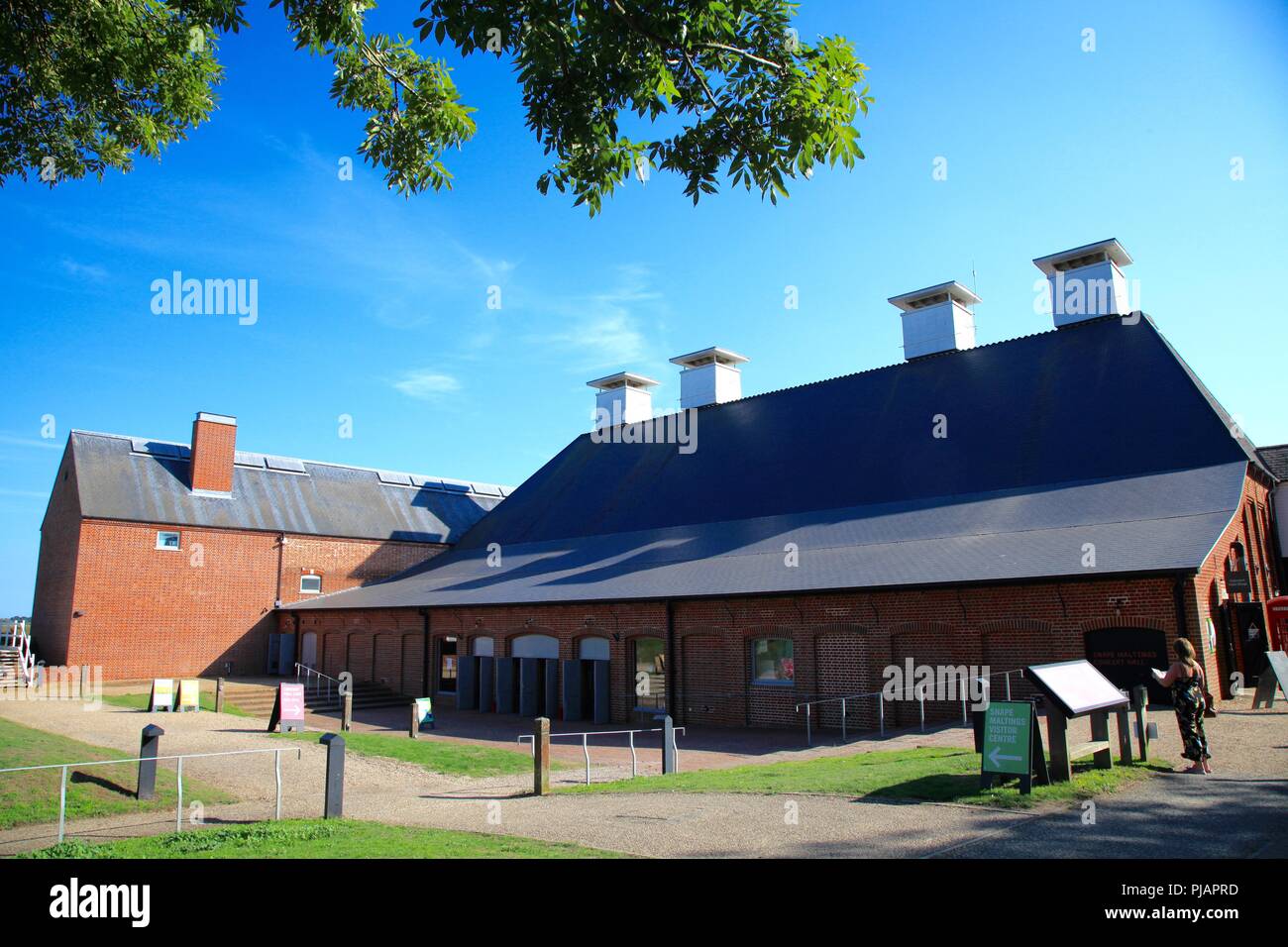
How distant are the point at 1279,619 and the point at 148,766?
2129 cm

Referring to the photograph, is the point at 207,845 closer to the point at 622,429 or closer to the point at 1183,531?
the point at 1183,531

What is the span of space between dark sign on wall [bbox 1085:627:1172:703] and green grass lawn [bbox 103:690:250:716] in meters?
20.9

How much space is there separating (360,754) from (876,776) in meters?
10.2

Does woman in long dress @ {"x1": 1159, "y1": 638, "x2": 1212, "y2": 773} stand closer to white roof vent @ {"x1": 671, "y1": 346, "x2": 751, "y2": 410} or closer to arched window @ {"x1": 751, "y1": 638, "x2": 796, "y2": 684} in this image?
arched window @ {"x1": 751, "y1": 638, "x2": 796, "y2": 684}

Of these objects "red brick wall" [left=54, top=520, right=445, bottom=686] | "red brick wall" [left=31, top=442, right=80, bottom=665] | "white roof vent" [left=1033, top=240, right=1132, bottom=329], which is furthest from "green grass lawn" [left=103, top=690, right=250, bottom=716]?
"white roof vent" [left=1033, top=240, right=1132, bottom=329]

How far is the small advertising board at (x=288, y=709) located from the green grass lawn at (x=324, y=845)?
1004 centimetres

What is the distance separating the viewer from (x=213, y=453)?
112 feet

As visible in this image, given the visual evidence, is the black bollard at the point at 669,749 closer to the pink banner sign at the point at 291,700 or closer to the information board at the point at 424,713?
the information board at the point at 424,713

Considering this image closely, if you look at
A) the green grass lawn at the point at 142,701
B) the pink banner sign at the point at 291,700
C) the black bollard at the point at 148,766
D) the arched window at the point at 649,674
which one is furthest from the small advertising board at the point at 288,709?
the arched window at the point at 649,674

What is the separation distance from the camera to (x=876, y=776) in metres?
10.2

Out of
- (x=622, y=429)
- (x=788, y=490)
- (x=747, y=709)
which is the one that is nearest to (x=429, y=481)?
(x=622, y=429)

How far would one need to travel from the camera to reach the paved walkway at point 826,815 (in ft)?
21.8

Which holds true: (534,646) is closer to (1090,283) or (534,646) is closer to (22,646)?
(1090,283)

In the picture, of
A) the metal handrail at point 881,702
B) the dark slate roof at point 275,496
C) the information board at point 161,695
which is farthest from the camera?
the dark slate roof at point 275,496
